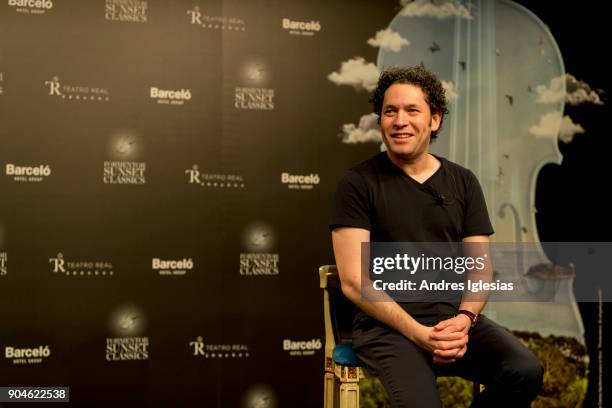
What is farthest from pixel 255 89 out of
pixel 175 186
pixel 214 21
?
pixel 175 186

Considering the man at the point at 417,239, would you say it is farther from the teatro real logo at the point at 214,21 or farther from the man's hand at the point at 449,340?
the teatro real logo at the point at 214,21

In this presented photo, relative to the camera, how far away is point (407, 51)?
143 inches

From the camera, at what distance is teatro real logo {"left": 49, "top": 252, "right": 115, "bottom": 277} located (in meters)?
3.14

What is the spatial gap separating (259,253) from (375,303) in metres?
1.51

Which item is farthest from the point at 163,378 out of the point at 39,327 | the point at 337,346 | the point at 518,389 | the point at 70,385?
the point at 518,389

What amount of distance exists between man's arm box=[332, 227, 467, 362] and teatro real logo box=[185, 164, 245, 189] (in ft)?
4.60

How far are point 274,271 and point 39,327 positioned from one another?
126cm

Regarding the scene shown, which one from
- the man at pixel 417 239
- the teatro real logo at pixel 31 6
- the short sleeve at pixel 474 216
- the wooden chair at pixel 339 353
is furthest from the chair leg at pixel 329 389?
the teatro real logo at pixel 31 6

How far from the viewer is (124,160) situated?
128 inches

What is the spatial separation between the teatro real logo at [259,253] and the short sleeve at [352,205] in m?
1.36

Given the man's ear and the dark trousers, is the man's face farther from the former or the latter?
the dark trousers

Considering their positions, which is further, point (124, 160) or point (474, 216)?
point (124, 160)

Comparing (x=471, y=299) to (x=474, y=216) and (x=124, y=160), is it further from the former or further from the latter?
(x=124, y=160)

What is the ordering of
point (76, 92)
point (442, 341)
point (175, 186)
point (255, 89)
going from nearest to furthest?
1. point (442, 341)
2. point (76, 92)
3. point (175, 186)
4. point (255, 89)
